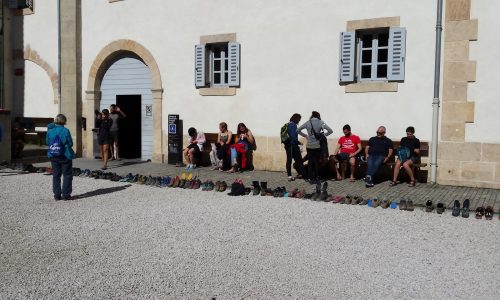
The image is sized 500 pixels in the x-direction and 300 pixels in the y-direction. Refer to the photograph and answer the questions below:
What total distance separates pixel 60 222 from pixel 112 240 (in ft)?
4.72

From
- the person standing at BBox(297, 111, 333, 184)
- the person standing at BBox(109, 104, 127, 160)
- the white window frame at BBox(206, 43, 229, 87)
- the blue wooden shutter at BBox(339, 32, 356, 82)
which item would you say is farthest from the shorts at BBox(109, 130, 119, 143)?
the blue wooden shutter at BBox(339, 32, 356, 82)

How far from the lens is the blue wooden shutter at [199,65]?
13648 mm

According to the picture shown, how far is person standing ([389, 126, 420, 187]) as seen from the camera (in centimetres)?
1059

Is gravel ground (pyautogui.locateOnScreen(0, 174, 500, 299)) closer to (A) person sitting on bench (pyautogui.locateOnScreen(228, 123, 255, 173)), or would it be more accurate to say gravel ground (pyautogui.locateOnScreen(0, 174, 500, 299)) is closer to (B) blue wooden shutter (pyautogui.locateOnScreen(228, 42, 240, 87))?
(A) person sitting on bench (pyautogui.locateOnScreen(228, 123, 255, 173))

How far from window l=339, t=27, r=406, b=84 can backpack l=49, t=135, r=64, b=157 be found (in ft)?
20.5

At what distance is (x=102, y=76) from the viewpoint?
52.4 feet

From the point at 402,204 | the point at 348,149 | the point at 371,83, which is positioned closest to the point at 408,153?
the point at 348,149

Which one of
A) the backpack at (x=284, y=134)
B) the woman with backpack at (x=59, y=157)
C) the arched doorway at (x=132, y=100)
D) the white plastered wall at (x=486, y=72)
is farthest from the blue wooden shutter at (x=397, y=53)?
the arched doorway at (x=132, y=100)

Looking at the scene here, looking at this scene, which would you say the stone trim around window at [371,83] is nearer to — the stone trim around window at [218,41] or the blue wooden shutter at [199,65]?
the stone trim around window at [218,41]

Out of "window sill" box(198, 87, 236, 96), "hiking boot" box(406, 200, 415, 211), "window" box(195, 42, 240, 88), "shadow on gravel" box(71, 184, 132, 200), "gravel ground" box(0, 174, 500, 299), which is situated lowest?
"gravel ground" box(0, 174, 500, 299)

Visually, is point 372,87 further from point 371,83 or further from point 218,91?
point 218,91

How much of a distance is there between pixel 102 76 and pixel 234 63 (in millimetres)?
5066

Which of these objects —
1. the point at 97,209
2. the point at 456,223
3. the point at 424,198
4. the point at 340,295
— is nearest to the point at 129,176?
the point at 97,209

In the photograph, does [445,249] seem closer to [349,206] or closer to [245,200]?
[349,206]
